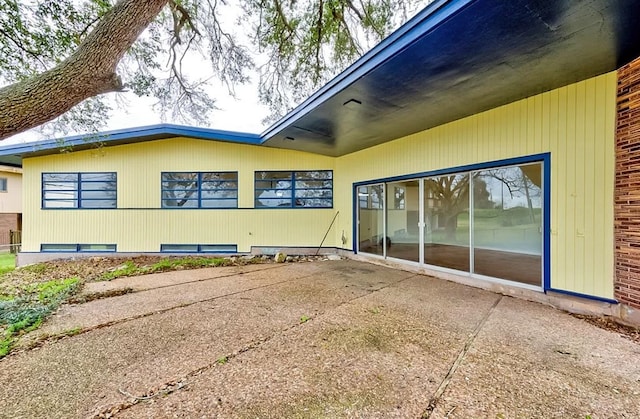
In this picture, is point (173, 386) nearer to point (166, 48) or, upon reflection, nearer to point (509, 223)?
point (509, 223)

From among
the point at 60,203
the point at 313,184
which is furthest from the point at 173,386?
the point at 60,203

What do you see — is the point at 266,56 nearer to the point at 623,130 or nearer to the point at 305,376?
the point at 623,130

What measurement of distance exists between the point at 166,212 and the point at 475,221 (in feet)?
26.0

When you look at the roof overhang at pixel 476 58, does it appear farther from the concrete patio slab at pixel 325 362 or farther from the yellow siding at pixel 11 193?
the yellow siding at pixel 11 193

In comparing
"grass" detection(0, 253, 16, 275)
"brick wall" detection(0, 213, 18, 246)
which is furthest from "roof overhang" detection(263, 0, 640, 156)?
"brick wall" detection(0, 213, 18, 246)

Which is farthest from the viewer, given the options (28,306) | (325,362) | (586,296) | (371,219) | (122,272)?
(371,219)

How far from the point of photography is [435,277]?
5.33 metres

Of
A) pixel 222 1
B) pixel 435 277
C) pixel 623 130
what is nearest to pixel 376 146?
pixel 435 277

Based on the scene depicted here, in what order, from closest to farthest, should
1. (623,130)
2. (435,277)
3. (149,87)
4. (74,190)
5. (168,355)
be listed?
(168,355)
(623,130)
(435,277)
(149,87)
(74,190)

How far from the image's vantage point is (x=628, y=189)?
3.06m

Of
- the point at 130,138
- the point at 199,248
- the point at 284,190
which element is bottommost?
the point at 199,248

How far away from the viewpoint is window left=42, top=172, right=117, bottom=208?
8.00 meters

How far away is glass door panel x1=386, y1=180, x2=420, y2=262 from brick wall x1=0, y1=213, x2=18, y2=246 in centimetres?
1798

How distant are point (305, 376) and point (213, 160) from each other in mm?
7222
